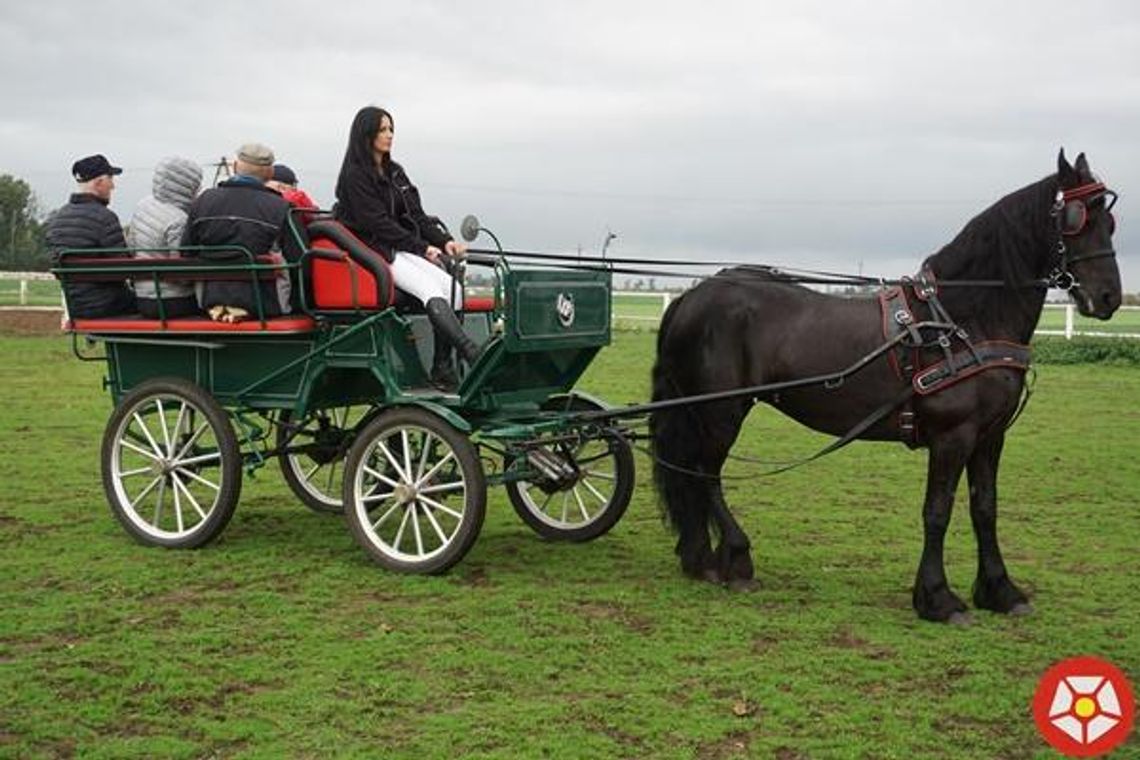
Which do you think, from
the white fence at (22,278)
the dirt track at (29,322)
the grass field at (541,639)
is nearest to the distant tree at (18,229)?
the white fence at (22,278)

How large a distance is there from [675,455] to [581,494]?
6.51ft

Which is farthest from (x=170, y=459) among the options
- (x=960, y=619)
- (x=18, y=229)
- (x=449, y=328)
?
(x=18, y=229)

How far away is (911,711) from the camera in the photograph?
502 centimetres

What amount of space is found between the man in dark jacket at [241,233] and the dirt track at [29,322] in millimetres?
20856

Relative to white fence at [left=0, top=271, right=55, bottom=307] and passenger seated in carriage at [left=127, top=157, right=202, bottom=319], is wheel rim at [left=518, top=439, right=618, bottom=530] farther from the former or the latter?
white fence at [left=0, top=271, right=55, bottom=307]

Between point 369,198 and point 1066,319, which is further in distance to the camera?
point 1066,319

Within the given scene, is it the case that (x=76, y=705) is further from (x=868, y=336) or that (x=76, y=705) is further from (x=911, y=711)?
(x=868, y=336)

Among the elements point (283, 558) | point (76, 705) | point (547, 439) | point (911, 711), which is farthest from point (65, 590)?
point (911, 711)

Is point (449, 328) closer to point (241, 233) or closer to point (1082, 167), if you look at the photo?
point (241, 233)

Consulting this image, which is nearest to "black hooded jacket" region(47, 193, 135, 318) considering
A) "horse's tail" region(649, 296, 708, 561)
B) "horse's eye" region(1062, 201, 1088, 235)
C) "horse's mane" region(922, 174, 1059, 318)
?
"horse's tail" region(649, 296, 708, 561)

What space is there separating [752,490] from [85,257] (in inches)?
194

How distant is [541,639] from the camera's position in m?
5.92

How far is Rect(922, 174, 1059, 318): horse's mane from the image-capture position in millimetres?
6305

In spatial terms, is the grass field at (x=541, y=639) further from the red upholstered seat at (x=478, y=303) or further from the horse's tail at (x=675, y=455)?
the red upholstered seat at (x=478, y=303)
